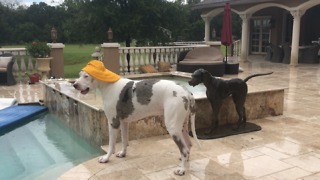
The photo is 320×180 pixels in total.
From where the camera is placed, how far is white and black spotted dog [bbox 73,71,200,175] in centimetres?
338

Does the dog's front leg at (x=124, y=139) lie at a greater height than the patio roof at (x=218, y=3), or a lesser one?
lesser

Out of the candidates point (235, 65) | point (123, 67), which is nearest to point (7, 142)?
point (123, 67)

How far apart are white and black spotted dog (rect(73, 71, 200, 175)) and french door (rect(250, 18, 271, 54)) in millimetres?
17681

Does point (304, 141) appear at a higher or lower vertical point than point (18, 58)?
lower

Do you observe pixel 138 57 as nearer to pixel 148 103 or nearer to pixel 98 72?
pixel 98 72

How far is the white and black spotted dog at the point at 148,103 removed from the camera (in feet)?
11.1

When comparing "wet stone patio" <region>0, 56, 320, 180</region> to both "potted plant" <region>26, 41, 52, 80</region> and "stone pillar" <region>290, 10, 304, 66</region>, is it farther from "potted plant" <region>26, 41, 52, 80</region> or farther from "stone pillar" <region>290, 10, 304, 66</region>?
"stone pillar" <region>290, 10, 304, 66</region>

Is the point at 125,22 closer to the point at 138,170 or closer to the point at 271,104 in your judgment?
the point at 271,104

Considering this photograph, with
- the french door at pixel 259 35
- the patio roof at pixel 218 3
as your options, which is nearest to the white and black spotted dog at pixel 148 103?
the patio roof at pixel 218 3

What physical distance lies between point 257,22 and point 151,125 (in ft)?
58.1

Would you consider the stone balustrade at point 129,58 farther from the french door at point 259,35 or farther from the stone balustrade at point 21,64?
the french door at point 259,35

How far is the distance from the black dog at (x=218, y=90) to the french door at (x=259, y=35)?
1605cm

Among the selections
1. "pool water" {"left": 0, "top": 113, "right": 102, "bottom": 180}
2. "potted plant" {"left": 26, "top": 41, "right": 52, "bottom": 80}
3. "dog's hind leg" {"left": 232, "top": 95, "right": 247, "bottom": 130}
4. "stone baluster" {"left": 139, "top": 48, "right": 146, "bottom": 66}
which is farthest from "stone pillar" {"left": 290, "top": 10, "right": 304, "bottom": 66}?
"pool water" {"left": 0, "top": 113, "right": 102, "bottom": 180}

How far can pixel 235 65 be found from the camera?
37.8 feet
